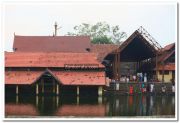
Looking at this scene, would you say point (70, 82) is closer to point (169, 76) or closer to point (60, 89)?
point (60, 89)

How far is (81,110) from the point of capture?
68.0ft

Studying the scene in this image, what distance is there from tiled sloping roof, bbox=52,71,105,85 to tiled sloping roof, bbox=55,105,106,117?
6364 millimetres

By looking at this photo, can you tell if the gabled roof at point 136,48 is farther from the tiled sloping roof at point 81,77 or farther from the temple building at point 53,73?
the tiled sloping roof at point 81,77

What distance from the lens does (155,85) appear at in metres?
30.2

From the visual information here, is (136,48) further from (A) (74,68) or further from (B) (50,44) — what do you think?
(B) (50,44)

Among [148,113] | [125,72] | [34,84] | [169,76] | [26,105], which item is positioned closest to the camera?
[148,113]

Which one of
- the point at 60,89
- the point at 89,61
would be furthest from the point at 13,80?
the point at 89,61

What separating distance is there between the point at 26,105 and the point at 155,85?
11.3 meters

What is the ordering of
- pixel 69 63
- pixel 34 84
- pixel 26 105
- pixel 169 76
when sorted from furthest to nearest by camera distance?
1. pixel 169 76
2. pixel 69 63
3. pixel 34 84
4. pixel 26 105

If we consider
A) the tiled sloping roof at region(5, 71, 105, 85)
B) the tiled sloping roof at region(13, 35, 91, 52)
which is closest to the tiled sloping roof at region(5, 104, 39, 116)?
the tiled sloping roof at region(5, 71, 105, 85)

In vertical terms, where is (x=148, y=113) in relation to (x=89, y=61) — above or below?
below

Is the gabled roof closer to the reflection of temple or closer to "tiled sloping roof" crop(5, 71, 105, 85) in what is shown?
"tiled sloping roof" crop(5, 71, 105, 85)

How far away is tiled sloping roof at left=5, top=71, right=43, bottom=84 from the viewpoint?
Result: 1141 inches

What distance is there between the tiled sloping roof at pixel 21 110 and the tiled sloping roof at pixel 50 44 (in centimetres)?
1636
